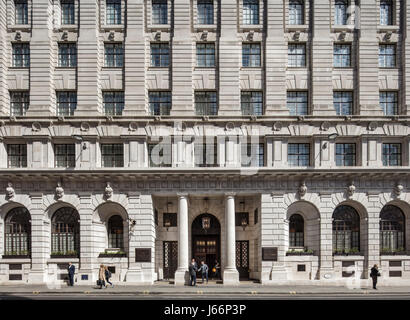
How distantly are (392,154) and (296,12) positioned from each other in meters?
13.1

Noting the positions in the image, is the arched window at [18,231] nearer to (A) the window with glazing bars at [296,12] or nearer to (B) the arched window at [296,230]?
(B) the arched window at [296,230]

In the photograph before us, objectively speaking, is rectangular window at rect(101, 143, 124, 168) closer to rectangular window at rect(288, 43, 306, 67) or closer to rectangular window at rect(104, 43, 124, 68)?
rectangular window at rect(104, 43, 124, 68)

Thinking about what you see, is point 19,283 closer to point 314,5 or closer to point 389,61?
point 314,5

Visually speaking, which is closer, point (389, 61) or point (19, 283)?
point (19, 283)

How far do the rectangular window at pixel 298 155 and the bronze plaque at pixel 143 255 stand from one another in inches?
492

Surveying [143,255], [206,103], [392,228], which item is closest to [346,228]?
[392,228]

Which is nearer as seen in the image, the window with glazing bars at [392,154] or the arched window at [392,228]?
the arched window at [392,228]

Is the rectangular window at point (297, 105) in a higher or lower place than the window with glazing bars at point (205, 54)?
lower

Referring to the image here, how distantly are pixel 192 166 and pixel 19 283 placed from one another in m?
15.0

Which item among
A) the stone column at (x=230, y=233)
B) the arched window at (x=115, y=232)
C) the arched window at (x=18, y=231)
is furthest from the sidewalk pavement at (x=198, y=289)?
the arched window at (x=115, y=232)

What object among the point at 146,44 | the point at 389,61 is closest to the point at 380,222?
the point at 389,61

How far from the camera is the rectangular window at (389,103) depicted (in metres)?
33.8

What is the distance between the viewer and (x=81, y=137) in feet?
107

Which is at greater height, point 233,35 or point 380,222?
point 233,35
